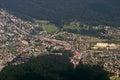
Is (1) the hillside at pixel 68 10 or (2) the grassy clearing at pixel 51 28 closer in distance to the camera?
(2) the grassy clearing at pixel 51 28

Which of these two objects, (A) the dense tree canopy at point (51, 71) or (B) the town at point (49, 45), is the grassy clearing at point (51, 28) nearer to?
(B) the town at point (49, 45)

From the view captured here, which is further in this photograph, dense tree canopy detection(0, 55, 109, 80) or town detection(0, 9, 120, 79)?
town detection(0, 9, 120, 79)

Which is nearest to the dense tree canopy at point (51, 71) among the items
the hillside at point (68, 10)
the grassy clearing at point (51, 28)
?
the grassy clearing at point (51, 28)

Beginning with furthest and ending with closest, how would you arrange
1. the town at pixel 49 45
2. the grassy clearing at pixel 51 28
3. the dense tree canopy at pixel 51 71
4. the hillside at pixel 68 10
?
1. the hillside at pixel 68 10
2. the grassy clearing at pixel 51 28
3. the town at pixel 49 45
4. the dense tree canopy at pixel 51 71

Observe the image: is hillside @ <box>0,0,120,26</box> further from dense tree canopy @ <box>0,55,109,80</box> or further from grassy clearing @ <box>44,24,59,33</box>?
dense tree canopy @ <box>0,55,109,80</box>

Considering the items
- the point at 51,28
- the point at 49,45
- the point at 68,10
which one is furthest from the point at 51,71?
the point at 68,10

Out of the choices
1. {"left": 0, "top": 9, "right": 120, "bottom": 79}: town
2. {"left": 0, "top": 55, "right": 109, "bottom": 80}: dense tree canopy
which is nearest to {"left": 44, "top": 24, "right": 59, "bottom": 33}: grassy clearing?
{"left": 0, "top": 9, "right": 120, "bottom": 79}: town

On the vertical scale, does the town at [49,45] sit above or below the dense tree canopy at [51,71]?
below

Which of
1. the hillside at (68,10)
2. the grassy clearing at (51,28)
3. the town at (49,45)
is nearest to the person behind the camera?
the town at (49,45)
